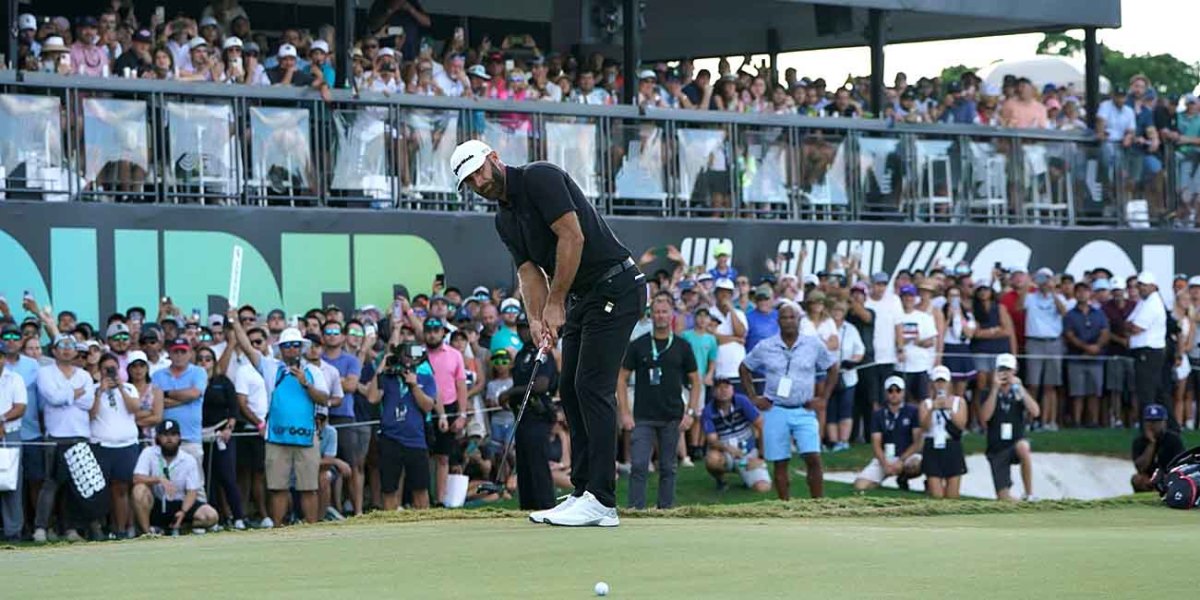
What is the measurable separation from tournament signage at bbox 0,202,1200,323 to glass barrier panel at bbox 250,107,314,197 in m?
0.31

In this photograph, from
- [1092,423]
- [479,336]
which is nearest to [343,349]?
[479,336]

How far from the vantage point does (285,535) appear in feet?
31.2

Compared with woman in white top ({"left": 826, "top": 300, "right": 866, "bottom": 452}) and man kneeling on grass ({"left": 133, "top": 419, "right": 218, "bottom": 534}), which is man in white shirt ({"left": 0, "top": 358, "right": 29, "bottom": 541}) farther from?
woman in white top ({"left": 826, "top": 300, "right": 866, "bottom": 452})

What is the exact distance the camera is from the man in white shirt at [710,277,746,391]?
1952 centimetres

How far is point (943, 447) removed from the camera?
61.8ft

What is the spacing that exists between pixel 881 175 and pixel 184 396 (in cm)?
1123

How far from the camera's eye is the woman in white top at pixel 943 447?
18750 millimetres

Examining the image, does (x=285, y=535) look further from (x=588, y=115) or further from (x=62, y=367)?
(x=588, y=115)

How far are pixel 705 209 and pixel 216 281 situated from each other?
6.24 m

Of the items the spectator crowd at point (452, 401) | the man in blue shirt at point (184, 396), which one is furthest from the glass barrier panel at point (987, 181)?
the man in blue shirt at point (184, 396)

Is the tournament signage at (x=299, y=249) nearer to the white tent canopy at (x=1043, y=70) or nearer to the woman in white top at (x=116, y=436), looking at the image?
the woman in white top at (x=116, y=436)

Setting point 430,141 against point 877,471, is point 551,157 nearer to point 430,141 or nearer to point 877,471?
point 430,141

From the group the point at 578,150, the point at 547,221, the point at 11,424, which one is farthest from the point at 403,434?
the point at 547,221

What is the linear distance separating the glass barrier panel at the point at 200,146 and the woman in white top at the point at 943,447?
747cm
